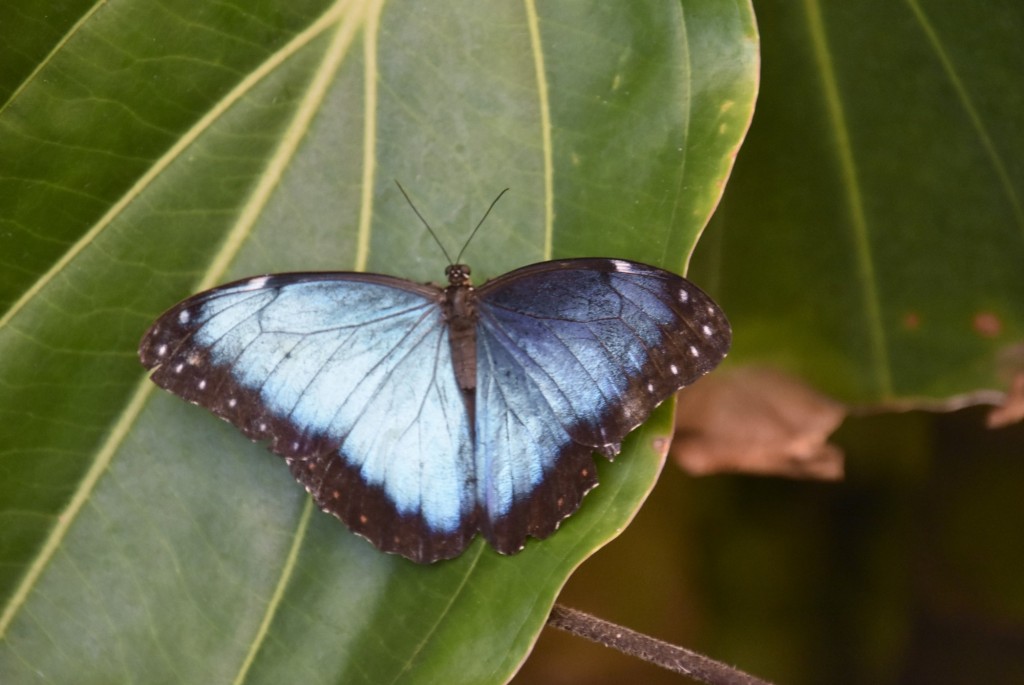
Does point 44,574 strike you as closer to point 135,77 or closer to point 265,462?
point 265,462

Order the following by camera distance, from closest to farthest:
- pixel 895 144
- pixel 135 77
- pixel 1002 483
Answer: pixel 135 77
pixel 895 144
pixel 1002 483

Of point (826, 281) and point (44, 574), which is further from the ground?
point (826, 281)

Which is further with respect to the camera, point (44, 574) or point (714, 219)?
point (714, 219)

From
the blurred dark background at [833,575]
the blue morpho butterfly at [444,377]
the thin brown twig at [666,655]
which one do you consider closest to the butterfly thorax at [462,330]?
the blue morpho butterfly at [444,377]

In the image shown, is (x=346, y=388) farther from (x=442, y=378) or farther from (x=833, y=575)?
(x=833, y=575)

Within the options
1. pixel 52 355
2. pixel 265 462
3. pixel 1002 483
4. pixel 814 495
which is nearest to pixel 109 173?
A: pixel 52 355

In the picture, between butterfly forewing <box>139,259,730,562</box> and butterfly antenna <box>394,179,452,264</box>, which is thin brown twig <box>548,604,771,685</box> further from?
butterfly antenna <box>394,179,452,264</box>


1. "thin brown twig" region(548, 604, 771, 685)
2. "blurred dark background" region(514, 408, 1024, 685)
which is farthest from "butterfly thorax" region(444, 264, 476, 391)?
"blurred dark background" region(514, 408, 1024, 685)
